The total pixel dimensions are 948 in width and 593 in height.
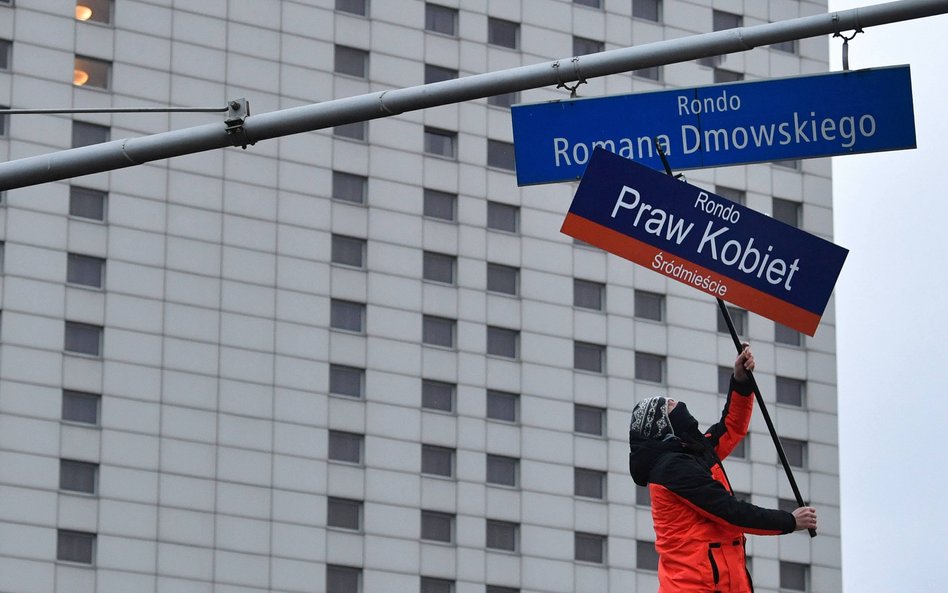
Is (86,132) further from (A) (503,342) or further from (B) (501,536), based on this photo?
(B) (501,536)

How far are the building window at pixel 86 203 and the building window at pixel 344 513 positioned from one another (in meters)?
10.6

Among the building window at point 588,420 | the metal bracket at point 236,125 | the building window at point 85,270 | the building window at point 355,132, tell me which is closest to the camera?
the metal bracket at point 236,125

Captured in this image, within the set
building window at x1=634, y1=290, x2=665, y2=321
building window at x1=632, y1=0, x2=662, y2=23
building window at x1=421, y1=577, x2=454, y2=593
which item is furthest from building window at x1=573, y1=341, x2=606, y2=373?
building window at x1=632, y1=0, x2=662, y2=23

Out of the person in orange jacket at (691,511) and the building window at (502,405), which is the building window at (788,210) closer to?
the building window at (502,405)

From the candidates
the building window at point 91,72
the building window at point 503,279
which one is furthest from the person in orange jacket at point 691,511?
the building window at point 503,279

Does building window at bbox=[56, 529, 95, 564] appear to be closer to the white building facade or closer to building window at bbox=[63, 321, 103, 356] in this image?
the white building facade

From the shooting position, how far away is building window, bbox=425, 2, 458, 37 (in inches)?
2825

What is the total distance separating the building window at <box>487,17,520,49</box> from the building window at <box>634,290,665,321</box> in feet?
29.1

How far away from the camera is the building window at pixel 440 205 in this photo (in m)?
70.2

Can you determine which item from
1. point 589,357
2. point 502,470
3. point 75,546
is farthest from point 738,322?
point 75,546

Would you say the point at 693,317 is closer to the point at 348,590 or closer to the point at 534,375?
the point at 534,375

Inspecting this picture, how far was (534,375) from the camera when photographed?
7044 centimetres

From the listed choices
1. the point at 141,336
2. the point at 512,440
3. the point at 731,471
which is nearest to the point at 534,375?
the point at 512,440

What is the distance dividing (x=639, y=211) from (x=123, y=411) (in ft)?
168
